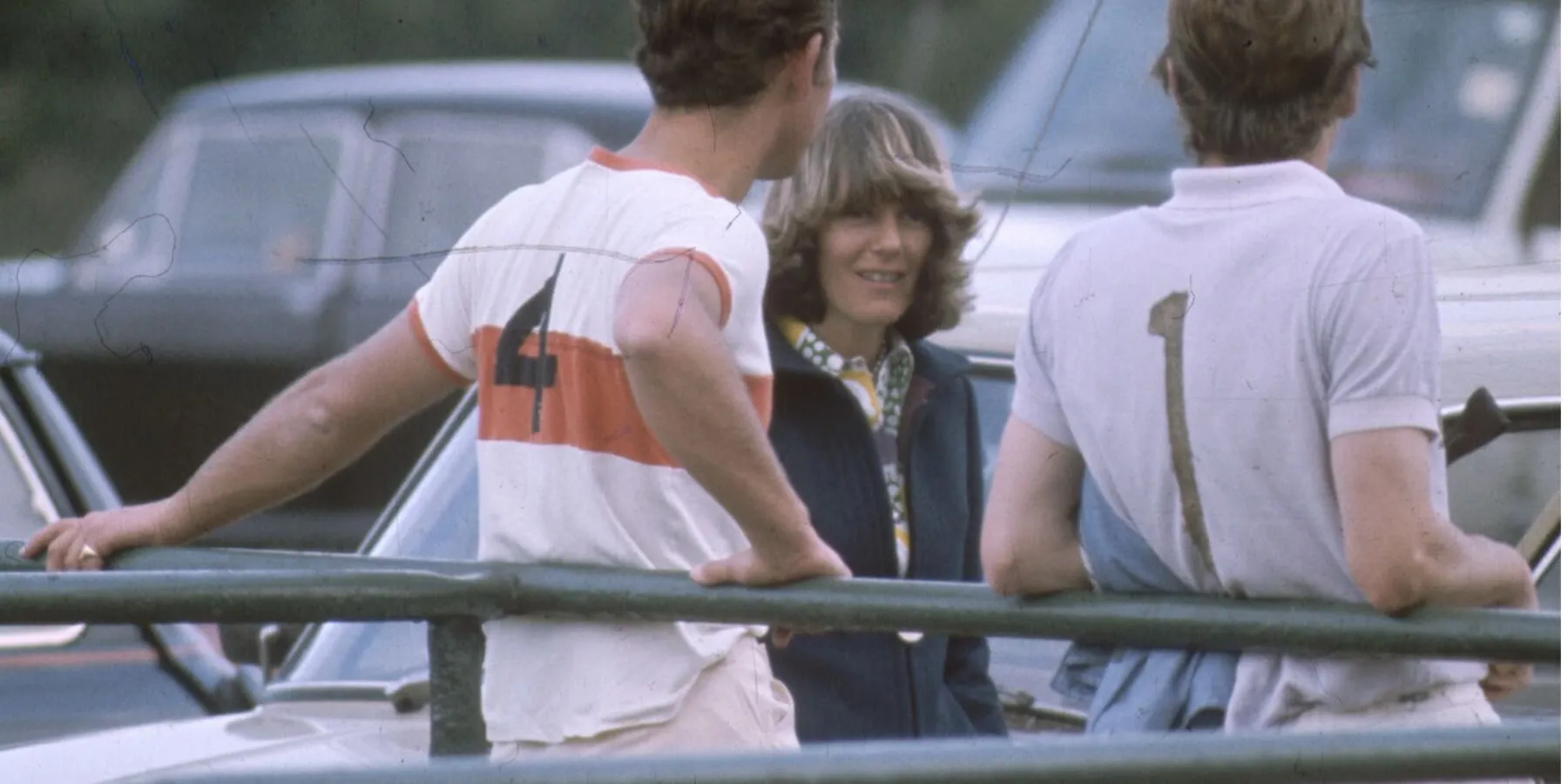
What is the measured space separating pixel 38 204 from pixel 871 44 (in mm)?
1888

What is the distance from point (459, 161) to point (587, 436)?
5740 millimetres

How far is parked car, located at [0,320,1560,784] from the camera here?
284cm

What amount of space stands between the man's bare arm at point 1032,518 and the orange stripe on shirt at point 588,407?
0.90 feet

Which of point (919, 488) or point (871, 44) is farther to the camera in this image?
point (871, 44)

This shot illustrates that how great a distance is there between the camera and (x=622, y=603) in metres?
2.22

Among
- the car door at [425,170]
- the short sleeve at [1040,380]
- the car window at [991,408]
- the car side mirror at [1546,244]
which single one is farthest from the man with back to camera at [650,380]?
the car door at [425,170]

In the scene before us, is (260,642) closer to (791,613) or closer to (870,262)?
(870,262)

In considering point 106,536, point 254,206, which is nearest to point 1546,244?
point 106,536

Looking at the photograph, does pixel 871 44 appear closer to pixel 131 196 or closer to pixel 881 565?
pixel 881 565

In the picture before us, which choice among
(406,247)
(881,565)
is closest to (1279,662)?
(881,565)

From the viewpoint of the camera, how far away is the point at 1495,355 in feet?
9.59

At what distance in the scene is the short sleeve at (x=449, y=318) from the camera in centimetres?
238

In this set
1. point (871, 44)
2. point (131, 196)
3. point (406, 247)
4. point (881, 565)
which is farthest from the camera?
point (131, 196)

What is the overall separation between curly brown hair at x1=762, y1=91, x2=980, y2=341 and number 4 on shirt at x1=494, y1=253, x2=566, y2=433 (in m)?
0.65
